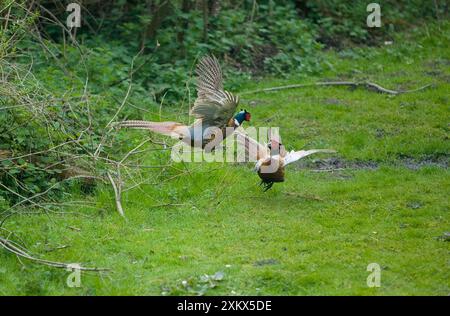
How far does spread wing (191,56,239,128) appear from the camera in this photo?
8422mm

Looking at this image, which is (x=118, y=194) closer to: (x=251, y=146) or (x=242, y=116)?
(x=242, y=116)

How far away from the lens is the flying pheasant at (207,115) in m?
8.45

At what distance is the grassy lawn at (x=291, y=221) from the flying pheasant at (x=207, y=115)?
0.34 m

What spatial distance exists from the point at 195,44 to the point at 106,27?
4.99ft

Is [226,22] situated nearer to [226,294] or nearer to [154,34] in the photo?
[154,34]

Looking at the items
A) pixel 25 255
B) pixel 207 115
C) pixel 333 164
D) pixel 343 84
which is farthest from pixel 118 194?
pixel 343 84

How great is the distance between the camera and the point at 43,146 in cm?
827

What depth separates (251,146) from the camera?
9086mm

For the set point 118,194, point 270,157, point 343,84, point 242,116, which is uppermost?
point 343,84

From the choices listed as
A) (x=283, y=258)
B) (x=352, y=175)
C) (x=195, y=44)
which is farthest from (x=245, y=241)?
(x=195, y=44)

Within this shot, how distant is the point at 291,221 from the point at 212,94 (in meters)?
1.60

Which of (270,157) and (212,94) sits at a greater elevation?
(212,94)

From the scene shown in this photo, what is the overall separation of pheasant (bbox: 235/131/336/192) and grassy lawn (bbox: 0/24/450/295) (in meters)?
0.23

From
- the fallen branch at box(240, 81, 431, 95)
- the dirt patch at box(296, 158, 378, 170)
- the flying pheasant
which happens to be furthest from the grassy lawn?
the flying pheasant
